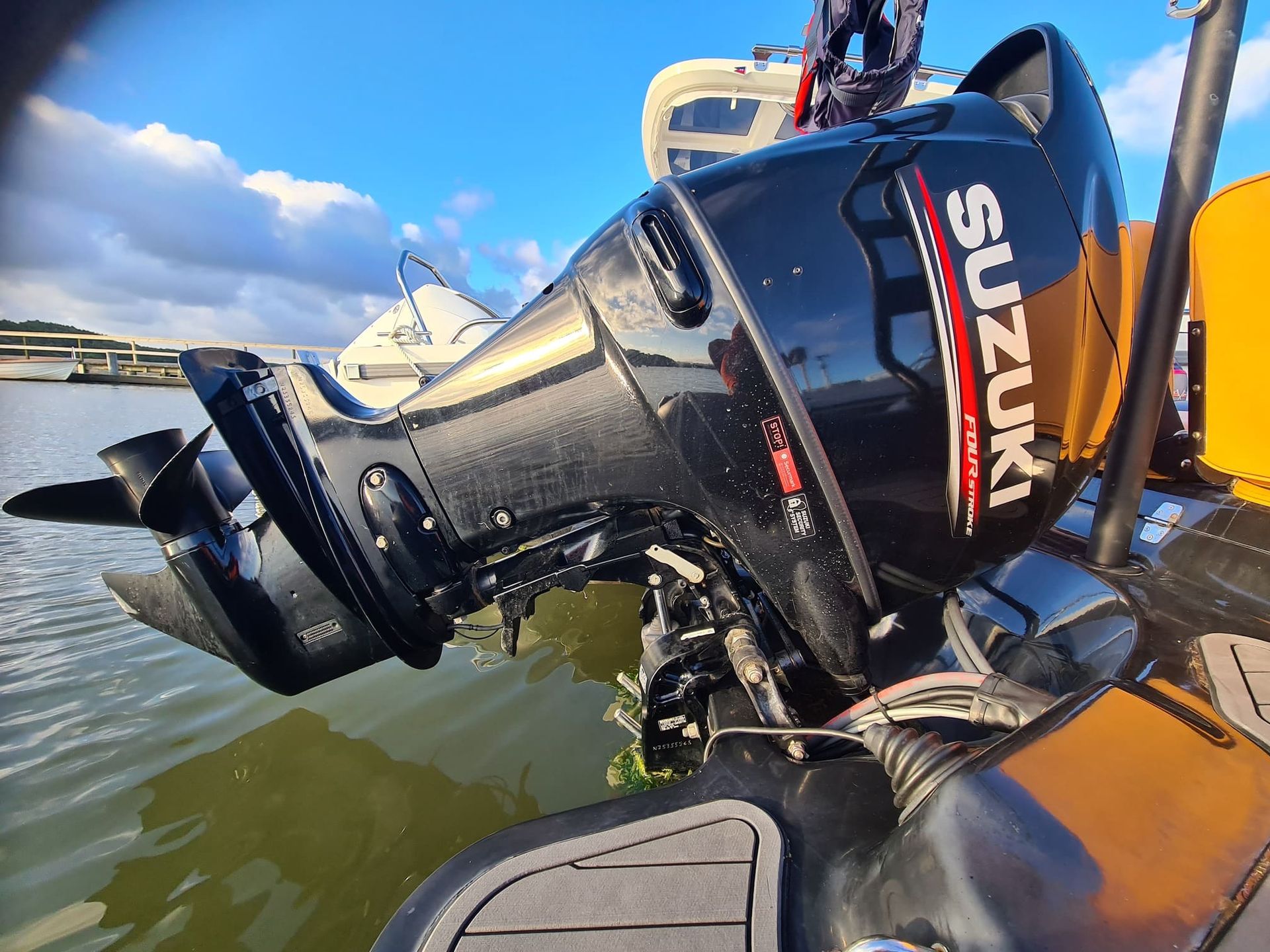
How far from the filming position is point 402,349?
631 centimetres

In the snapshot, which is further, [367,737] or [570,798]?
[367,737]

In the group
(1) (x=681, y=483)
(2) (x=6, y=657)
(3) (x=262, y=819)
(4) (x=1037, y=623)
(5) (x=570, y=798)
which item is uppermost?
(2) (x=6, y=657)

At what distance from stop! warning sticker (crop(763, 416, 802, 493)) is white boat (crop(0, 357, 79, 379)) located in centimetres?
3091

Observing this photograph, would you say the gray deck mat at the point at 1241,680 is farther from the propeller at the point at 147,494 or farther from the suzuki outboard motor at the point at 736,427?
the propeller at the point at 147,494

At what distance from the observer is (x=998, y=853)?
595 mm

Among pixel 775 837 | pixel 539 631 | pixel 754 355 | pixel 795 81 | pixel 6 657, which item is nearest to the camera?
pixel 775 837

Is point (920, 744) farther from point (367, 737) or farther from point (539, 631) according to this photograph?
point (539, 631)

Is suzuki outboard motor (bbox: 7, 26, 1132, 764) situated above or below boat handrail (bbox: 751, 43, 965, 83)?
below

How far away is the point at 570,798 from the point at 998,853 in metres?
1.26

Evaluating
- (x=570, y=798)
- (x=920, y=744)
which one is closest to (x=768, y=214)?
(x=920, y=744)

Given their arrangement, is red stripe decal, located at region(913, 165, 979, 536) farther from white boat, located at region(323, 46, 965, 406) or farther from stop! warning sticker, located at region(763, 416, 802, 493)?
white boat, located at region(323, 46, 965, 406)

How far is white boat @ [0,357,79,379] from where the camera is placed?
860 inches

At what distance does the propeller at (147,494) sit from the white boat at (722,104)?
356 centimetres

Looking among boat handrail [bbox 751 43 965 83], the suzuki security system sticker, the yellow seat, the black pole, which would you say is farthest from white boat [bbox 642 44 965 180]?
the suzuki security system sticker
